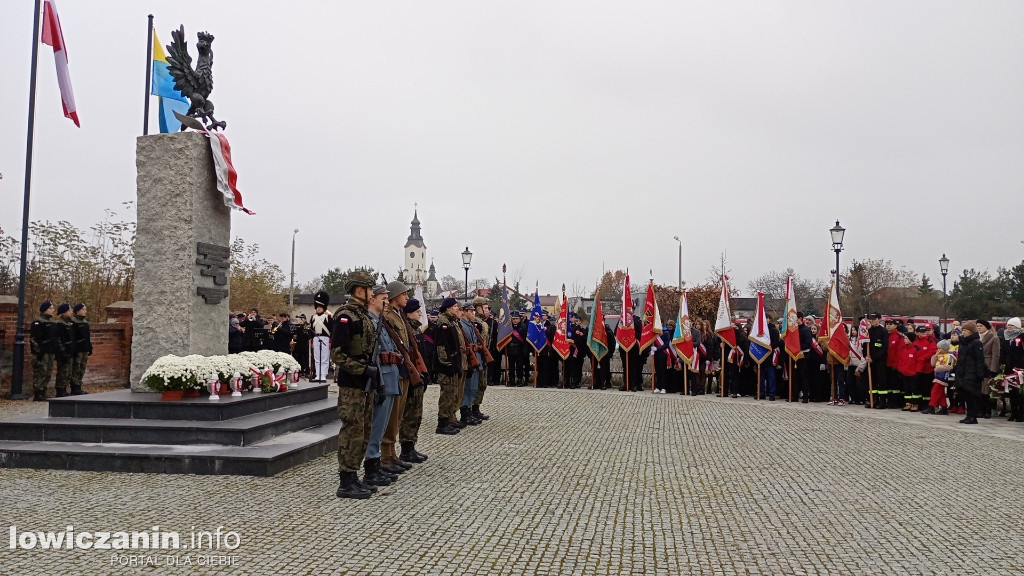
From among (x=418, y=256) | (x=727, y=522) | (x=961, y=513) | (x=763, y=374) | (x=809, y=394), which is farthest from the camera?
(x=418, y=256)

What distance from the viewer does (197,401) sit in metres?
8.11

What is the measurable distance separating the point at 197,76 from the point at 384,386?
225 inches

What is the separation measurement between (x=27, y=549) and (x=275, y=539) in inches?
62.0

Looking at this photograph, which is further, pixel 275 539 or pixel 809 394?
pixel 809 394

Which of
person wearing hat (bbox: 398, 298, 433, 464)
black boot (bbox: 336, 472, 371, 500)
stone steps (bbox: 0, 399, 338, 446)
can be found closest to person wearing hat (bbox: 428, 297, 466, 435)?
person wearing hat (bbox: 398, 298, 433, 464)

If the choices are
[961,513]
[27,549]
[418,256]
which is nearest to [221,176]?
[27,549]

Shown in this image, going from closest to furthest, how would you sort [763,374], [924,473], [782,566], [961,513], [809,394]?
[782,566]
[961,513]
[924,473]
[809,394]
[763,374]

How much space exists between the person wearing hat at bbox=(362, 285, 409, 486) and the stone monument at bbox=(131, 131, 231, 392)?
10.9 feet

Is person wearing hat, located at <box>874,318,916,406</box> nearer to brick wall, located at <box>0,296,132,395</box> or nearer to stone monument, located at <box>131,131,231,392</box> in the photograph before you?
stone monument, located at <box>131,131,231,392</box>

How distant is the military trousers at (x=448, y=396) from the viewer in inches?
397

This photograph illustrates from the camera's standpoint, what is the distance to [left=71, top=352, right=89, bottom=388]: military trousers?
14.3 metres

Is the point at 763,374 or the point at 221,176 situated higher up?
the point at 221,176

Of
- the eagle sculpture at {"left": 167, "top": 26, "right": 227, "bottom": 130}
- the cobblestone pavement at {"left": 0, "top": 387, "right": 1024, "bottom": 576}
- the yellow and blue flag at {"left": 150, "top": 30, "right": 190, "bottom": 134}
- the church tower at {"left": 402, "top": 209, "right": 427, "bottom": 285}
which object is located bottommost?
the cobblestone pavement at {"left": 0, "top": 387, "right": 1024, "bottom": 576}

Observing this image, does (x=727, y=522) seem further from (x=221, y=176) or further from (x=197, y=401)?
(x=221, y=176)
